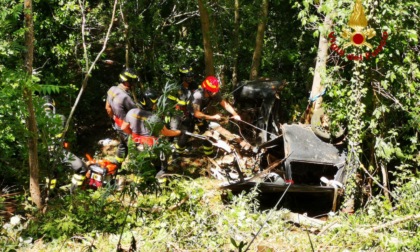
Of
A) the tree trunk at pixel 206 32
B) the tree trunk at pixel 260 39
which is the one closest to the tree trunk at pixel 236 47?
the tree trunk at pixel 260 39

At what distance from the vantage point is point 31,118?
15.8 feet

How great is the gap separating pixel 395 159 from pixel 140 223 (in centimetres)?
405

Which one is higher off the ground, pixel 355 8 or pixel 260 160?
pixel 355 8

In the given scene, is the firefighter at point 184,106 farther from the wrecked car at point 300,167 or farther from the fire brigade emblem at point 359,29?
the fire brigade emblem at point 359,29

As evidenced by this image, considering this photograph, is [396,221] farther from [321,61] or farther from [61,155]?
[61,155]

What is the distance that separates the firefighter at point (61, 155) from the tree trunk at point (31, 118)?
0.67 feet

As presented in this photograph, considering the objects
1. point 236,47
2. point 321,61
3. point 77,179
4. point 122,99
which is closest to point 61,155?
point 77,179

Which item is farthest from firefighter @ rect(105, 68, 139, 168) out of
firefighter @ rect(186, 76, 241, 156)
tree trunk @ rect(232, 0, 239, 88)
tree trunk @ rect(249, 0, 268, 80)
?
tree trunk @ rect(232, 0, 239, 88)

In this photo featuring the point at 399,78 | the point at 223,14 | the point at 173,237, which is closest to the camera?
the point at 173,237

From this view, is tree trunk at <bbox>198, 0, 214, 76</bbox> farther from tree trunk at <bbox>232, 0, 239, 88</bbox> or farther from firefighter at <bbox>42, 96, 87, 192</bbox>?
firefighter at <bbox>42, 96, 87, 192</bbox>

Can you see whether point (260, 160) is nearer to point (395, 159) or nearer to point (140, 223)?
point (395, 159)

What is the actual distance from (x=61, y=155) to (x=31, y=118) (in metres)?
0.76

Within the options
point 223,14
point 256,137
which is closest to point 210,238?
point 256,137

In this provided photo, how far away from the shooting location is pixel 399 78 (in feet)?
20.4
